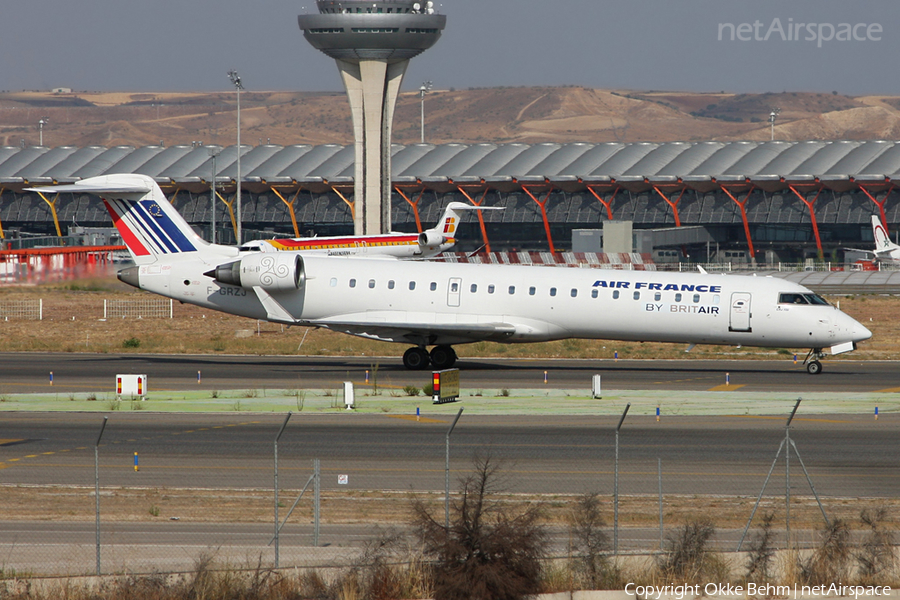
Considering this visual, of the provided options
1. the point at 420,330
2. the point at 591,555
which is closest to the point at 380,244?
the point at 420,330

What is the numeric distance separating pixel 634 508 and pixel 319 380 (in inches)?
671

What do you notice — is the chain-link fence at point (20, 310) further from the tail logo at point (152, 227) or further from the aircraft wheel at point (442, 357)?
the aircraft wheel at point (442, 357)

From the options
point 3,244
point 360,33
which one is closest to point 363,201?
point 360,33

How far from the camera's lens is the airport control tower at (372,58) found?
8281 cm

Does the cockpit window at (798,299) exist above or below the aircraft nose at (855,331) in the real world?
above

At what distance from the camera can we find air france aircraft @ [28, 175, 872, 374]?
31.2m

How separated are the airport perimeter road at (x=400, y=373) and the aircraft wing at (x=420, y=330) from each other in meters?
1.13

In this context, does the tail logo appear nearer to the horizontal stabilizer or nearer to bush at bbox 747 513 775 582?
the horizontal stabilizer

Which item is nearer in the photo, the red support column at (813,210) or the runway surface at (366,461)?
the runway surface at (366,461)

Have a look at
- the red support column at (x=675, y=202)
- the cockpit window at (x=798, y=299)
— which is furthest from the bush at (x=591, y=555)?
the red support column at (x=675, y=202)

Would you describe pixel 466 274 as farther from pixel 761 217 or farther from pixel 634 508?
pixel 761 217

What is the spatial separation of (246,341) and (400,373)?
461 inches

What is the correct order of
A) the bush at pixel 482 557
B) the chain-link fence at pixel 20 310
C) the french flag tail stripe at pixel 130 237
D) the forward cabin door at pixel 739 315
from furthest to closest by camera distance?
the chain-link fence at pixel 20 310 < the french flag tail stripe at pixel 130 237 < the forward cabin door at pixel 739 315 < the bush at pixel 482 557

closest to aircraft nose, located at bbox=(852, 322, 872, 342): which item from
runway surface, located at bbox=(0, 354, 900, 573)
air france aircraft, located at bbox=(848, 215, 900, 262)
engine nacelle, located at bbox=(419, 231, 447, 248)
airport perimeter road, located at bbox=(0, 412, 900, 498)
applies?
runway surface, located at bbox=(0, 354, 900, 573)
